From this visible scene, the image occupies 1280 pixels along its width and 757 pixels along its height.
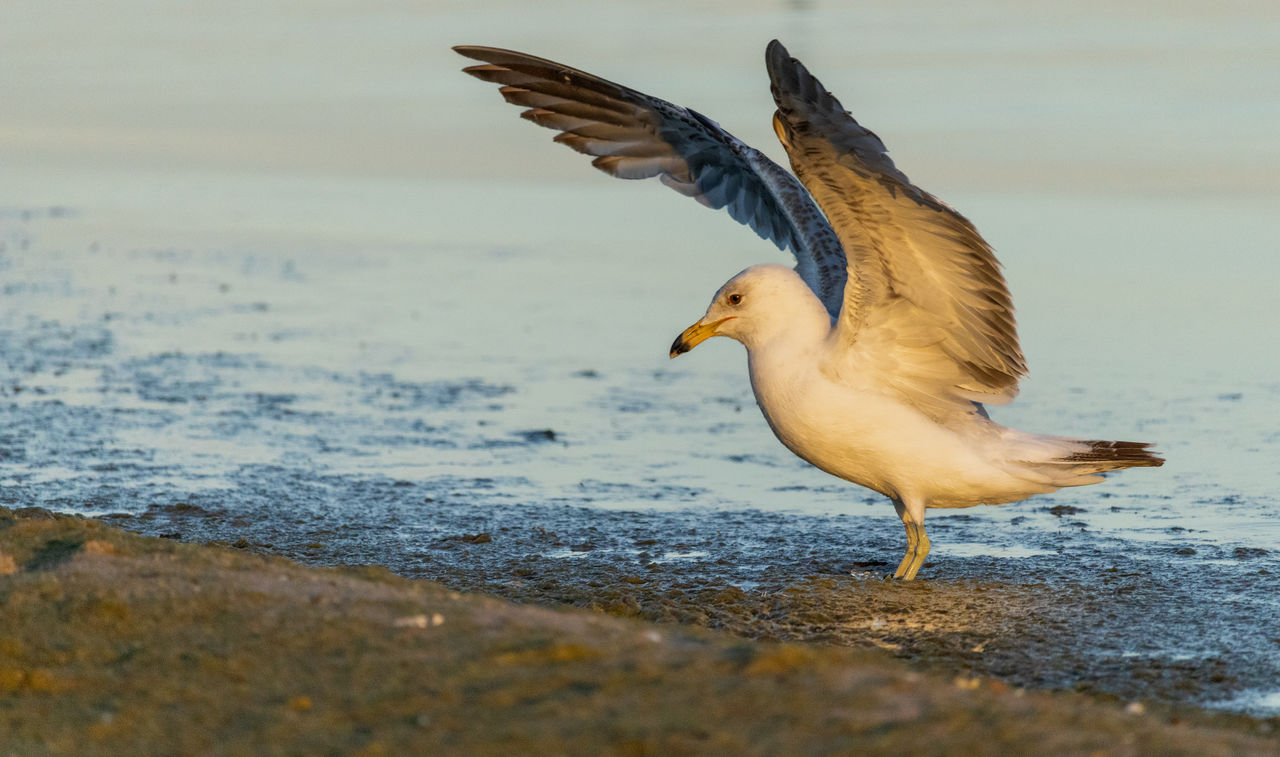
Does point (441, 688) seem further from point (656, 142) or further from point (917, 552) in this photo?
point (656, 142)

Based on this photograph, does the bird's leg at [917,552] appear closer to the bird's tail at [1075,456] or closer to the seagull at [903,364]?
the seagull at [903,364]

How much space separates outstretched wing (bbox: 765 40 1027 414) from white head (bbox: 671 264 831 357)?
0.84 ft

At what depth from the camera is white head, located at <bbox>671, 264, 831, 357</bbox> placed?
714cm

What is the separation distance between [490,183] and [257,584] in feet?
38.4

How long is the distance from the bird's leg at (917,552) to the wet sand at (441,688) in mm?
1954

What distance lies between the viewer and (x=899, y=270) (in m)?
6.68

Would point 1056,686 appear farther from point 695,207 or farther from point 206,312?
point 695,207

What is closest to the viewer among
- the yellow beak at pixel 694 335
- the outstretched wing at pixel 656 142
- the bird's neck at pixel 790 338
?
the bird's neck at pixel 790 338

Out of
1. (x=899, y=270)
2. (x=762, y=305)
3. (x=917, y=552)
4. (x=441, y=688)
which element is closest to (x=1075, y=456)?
(x=917, y=552)

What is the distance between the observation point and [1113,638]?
5.87 m

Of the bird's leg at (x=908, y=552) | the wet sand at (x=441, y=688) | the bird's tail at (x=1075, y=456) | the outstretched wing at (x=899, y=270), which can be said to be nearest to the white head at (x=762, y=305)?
the outstretched wing at (x=899, y=270)

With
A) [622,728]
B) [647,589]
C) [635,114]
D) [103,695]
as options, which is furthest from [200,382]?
[622,728]

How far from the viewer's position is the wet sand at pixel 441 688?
379 centimetres

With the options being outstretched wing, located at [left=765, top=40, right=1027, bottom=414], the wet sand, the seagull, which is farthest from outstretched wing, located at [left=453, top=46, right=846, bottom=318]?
the wet sand
